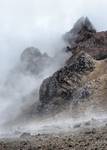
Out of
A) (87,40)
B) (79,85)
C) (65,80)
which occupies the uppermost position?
(87,40)

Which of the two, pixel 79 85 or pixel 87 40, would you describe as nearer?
pixel 79 85

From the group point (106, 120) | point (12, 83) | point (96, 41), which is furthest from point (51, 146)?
point (12, 83)

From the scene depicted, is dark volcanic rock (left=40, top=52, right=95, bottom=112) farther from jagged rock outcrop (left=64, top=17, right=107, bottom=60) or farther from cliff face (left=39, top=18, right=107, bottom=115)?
jagged rock outcrop (left=64, top=17, right=107, bottom=60)

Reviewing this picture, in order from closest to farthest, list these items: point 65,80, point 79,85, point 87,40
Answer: point 79,85 < point 65,80 < point 87,40

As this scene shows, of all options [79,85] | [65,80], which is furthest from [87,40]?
[79,85]

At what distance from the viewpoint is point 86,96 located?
286 ft

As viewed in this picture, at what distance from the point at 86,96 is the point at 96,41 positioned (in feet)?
106

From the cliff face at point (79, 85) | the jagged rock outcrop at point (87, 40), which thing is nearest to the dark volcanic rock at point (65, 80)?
the cliff face at point (79, 85)

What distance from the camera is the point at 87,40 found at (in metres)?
120

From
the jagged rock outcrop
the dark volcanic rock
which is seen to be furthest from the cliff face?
the jagged rock outcrop

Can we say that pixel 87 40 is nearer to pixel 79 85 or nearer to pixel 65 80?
pixel 65 80

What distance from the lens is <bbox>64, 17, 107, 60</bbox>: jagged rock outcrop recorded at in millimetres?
111988

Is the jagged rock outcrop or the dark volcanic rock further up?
the jagged rock outcrop

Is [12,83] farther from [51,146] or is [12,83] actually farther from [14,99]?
[51,146]
